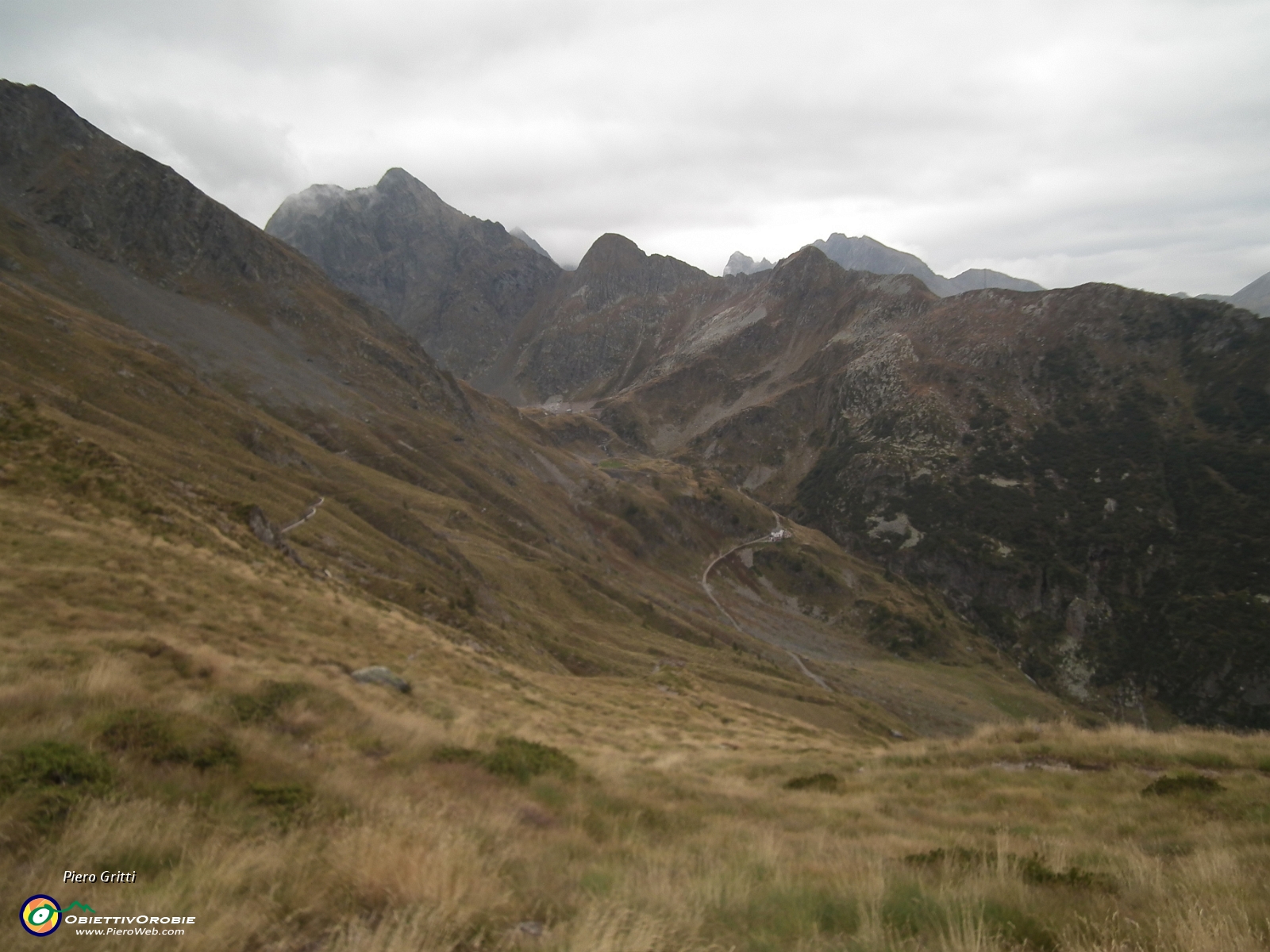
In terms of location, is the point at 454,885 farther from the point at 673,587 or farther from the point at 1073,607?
the point at 1073,607

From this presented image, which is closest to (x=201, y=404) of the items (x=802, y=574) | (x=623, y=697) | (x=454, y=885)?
(x=623, y=697)

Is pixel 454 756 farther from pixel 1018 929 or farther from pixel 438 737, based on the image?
pixel 1018 929

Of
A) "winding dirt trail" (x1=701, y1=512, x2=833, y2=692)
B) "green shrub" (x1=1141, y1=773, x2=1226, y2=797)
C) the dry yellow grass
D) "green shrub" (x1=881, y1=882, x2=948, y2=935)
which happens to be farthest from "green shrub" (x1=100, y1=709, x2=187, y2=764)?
"winding dirt trail" (x1=701, y1=512, x2=833, y2=692)

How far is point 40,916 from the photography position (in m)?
4.43

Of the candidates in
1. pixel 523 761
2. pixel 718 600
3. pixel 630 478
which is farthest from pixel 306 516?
pixel 630 478

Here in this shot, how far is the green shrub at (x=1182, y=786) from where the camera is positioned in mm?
11180

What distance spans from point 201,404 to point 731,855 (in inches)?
2841

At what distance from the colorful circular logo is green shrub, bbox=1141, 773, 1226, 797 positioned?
1606 cm

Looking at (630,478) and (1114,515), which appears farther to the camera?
(630,478)

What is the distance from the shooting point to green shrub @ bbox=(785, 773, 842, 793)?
1449cm

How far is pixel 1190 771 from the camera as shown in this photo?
41.0 feet

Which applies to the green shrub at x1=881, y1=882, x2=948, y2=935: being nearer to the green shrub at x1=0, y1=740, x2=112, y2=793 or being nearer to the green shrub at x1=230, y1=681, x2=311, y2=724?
the green shrub at x1=0, y1=740, x2=112, y2=793

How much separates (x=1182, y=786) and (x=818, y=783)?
7021 millimetres

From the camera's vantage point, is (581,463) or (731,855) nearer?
(731,855)
